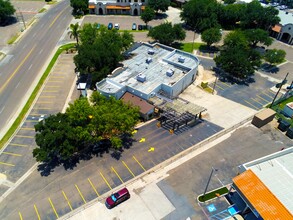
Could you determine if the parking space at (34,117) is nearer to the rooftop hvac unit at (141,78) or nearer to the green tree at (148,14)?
the rooftop hvac unit at (141,78)

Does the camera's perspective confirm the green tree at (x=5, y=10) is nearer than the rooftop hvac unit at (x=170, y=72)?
No

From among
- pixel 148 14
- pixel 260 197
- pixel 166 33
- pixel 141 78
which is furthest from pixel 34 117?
pixel 148 14

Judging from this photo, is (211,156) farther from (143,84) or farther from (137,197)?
(143,84)

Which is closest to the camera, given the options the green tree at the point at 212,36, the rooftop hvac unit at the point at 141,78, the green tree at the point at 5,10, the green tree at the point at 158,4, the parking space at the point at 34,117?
the parking space at the point at 34,117

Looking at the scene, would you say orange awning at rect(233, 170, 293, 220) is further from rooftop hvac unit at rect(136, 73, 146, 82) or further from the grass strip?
rooftop hvac unit at rect(136, 73, 146, 82)

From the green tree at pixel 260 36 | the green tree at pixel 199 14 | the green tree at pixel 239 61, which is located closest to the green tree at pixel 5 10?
the green tree at pixel 199 14

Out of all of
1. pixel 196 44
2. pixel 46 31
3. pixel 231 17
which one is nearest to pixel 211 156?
pixel 196 44
